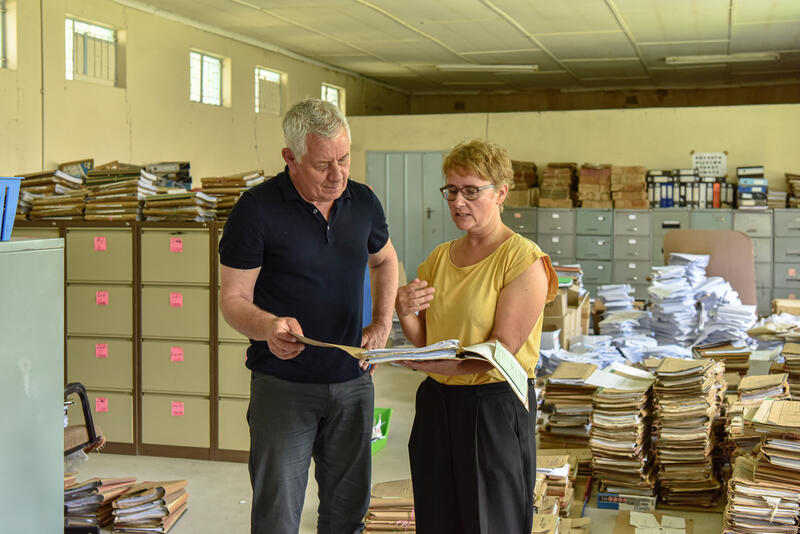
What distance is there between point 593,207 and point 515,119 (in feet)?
5.77

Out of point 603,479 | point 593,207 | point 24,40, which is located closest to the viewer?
point 603,479

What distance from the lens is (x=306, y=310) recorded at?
214 centimetres

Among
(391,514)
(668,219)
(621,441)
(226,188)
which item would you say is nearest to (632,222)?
(668,219)

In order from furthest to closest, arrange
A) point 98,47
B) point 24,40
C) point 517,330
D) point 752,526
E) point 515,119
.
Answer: point 515,119, point 98,47, point 24,40, point 752,526, point 517,330

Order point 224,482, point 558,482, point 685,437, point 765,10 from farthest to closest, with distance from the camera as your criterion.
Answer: point 765,10, point 224,482, point 685,437, point 558,482

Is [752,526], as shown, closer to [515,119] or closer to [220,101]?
[220,101]

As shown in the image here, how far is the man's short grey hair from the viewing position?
207cm

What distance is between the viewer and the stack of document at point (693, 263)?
6.98 m

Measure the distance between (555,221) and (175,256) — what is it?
7041 mm

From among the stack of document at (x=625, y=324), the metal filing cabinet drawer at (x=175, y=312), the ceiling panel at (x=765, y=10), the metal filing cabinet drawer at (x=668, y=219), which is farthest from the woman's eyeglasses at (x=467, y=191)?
the metal filing cabinet drawer at (x=668, y=219)

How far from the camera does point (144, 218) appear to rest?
191 inches

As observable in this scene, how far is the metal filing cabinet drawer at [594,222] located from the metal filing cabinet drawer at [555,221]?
0.10m

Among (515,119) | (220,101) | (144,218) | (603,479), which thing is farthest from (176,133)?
(603,479)

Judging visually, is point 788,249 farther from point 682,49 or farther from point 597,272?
point 682,49
